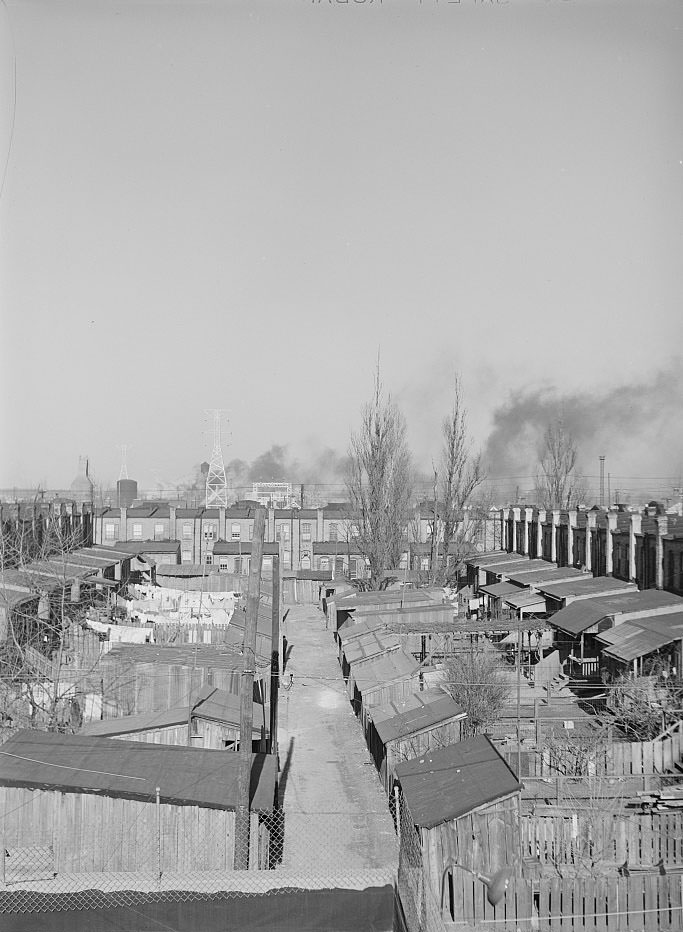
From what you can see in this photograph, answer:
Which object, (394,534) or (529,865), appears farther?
(394,534)

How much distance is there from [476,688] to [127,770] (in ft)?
31.0

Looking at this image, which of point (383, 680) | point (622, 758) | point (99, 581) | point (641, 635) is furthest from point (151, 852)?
point (99, 581)

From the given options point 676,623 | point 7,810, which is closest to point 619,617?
point 676,623

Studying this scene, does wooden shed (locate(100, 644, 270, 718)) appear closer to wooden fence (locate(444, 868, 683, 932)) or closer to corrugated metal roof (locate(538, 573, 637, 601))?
wooden fence (locate(444, 868, 683, 932))

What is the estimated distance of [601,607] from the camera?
24094 millimetres

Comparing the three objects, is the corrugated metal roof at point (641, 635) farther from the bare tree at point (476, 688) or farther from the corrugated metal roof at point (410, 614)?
the corrugated metal roof at point (410, 614)

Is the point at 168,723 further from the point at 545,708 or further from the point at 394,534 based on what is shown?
the point at 394,534

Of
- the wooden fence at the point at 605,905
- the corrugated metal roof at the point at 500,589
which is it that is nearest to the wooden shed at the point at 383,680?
the wooden fence at the point at 605,905

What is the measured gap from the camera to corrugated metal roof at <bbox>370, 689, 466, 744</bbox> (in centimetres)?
1548

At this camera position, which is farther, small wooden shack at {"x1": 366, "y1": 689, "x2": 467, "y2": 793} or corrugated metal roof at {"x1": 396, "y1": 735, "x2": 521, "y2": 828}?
small wooden shack at {"x1": 366, "y1": 689, "x2": 467, "y2": 793}

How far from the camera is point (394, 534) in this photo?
43.6 m

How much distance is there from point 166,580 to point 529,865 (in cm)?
3159

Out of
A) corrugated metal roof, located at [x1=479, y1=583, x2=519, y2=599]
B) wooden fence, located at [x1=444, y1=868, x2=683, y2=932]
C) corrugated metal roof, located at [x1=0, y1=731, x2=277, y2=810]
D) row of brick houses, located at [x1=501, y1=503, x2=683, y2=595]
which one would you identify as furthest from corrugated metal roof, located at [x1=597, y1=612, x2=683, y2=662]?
corrugated metal roof, located at [x1=0, y1=731, x2=277, y2=810]

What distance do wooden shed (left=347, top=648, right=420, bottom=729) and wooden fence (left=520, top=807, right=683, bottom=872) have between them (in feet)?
23.6
